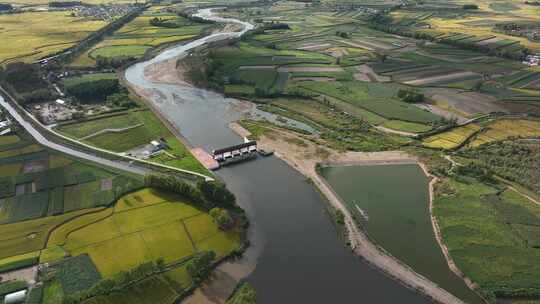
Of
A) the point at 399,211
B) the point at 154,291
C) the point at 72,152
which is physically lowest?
the point at 154,291

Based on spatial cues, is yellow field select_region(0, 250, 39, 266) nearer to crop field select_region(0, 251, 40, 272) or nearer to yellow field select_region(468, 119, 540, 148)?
crop field select_region(0, 251, 40, 272)

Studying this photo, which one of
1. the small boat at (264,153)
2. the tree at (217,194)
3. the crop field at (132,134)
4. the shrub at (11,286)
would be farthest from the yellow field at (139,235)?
the small boat at (264,153)

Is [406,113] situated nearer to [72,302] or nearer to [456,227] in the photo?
[456,227]

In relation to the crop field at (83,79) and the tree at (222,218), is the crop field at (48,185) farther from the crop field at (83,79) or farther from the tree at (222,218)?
the crop field at (83,79)

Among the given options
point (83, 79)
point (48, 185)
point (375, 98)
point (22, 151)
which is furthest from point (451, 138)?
point (83, 79)

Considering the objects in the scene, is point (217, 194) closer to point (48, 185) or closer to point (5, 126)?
point (48, 185)
